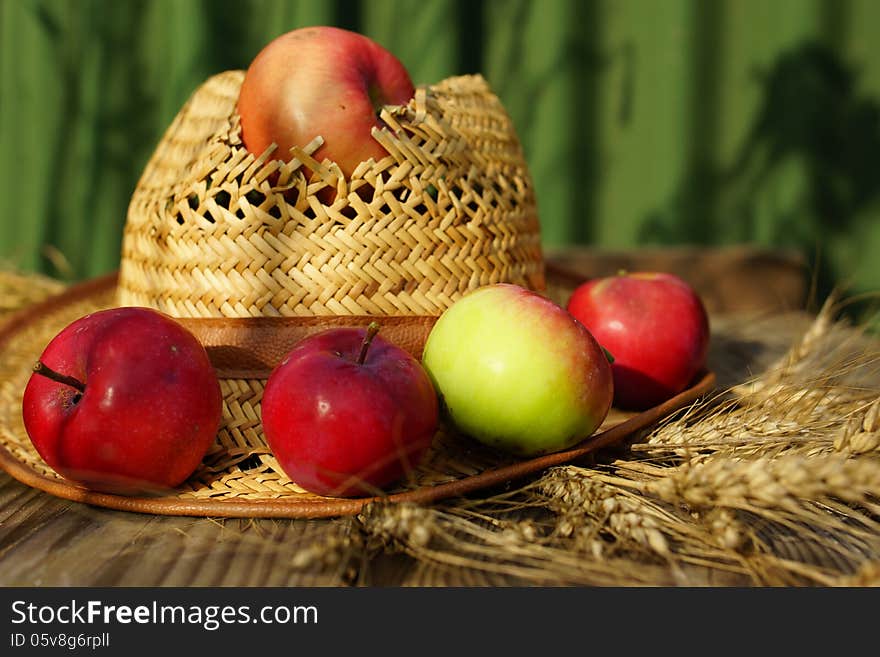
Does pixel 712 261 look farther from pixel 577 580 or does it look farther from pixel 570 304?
pixel 577 580

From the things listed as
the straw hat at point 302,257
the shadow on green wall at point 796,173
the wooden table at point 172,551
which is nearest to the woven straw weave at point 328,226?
the straw hat at point 302,257

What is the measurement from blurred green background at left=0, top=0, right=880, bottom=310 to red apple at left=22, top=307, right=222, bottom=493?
150cm

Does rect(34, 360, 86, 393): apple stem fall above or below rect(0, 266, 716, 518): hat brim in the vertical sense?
above

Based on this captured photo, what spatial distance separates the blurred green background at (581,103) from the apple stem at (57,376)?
154cm

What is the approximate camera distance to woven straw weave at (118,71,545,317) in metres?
0.99

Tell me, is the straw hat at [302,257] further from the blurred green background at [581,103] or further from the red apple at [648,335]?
the blurred green background at [581,103]

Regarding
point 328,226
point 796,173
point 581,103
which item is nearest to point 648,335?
point 328,226

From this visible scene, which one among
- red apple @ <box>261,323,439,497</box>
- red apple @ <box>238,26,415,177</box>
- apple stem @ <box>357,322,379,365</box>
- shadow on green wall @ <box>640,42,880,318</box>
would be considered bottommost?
shadow on green wall @ <box>640,42,880,318</box>

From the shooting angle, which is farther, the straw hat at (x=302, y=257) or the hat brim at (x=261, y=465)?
the straw hat at (x=302, y=257)

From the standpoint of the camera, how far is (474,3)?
2311 millimetres

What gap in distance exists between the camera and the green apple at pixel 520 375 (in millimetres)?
911

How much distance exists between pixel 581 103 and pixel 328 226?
156 centimetres

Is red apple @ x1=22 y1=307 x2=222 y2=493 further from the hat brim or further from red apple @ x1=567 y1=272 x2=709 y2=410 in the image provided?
red apple @ x1=567 y1=272 x2=709 y2=410

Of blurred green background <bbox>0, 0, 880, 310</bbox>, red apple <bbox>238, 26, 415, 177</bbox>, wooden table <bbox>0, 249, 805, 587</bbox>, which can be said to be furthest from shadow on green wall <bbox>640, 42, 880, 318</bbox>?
wooden table <bbox>0, 249, 805, 587</bbox>
